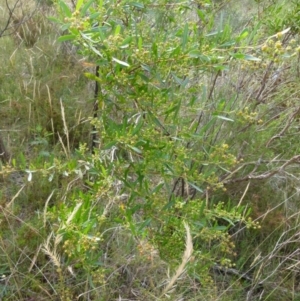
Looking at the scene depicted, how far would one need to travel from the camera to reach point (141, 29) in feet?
4.56

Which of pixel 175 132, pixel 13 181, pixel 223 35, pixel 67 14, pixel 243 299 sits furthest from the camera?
pixel 13 181

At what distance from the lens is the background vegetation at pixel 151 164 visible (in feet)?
3.88

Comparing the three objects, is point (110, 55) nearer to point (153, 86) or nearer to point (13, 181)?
point (153, 86)

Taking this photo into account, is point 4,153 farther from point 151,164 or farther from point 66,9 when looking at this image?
point 66,9

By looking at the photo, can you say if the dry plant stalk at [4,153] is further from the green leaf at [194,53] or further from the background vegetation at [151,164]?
the green leaf at [194,53]

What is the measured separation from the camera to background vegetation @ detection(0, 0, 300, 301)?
1.18 meters

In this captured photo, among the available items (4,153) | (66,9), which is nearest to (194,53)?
(66,9)

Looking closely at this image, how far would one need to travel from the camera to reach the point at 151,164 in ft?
4.29

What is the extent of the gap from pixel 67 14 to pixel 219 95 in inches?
50.4

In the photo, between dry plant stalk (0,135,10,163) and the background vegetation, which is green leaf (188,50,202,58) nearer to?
the background vegetation

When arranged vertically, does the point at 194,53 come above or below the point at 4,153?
above

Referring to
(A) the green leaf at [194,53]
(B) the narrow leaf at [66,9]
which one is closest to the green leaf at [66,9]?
(B) the narrow leaf at [66,9]

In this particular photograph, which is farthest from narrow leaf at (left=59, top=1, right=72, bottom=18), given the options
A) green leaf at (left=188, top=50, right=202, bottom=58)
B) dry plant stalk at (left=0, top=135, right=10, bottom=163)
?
dry plant stalk at (left=0, top=135, right=10, bottom=163)

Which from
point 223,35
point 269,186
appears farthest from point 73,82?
point 223,35
